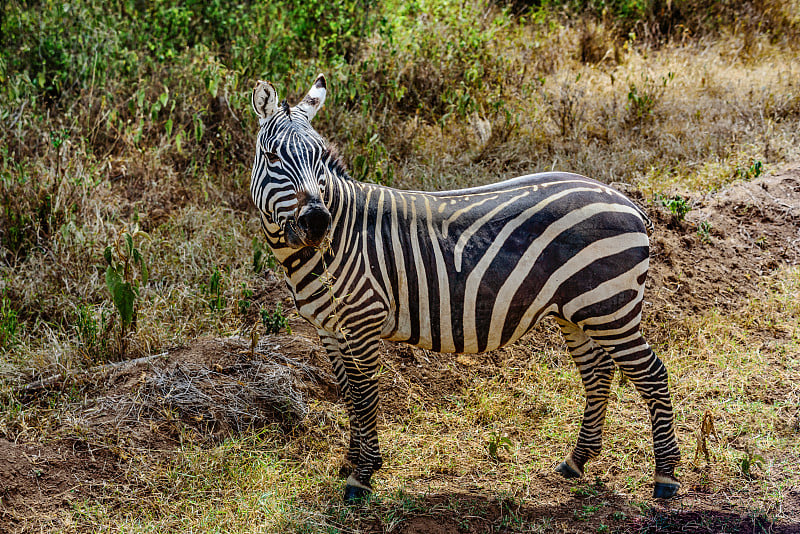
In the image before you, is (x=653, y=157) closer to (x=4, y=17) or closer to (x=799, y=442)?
(x=799, y=442)

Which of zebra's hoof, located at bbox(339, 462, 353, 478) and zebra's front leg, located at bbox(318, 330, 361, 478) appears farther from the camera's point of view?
zebra's hoof, located at bbox(339, 462, 353, 478)

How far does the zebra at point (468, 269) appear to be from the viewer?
4.16 m

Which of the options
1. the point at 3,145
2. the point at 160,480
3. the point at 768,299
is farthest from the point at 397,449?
the point at 3,145

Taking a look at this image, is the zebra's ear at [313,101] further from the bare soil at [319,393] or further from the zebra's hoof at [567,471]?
the zebra's hoof at [567,471]

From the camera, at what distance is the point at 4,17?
8.60 metres

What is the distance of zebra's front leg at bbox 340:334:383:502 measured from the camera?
13.9 ft

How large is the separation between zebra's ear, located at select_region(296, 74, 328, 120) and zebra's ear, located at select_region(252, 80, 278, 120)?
Result: 0.19m

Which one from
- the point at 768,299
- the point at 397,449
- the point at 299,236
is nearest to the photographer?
the point at 299,236

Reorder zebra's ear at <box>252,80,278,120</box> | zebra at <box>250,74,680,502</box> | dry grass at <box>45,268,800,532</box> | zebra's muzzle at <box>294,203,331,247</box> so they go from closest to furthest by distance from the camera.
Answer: zebra's muzzle at <box>294,203,331,247</box>
zebra's ear at <box>252,80,278,120</box>
zebra at <box>250,74,680,502</box>
dry grass at <box>45,268,800,532</box>

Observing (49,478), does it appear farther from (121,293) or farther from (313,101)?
(313,101)

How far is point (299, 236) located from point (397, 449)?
196 centimetres

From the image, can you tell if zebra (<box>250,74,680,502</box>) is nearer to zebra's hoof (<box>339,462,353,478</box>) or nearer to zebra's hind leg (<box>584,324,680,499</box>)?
zebra's hind leg (<box>584,324,680,499</box>)

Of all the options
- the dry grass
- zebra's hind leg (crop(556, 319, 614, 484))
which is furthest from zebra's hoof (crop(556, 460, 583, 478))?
the dry grass

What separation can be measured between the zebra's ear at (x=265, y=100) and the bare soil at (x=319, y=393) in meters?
2.04
